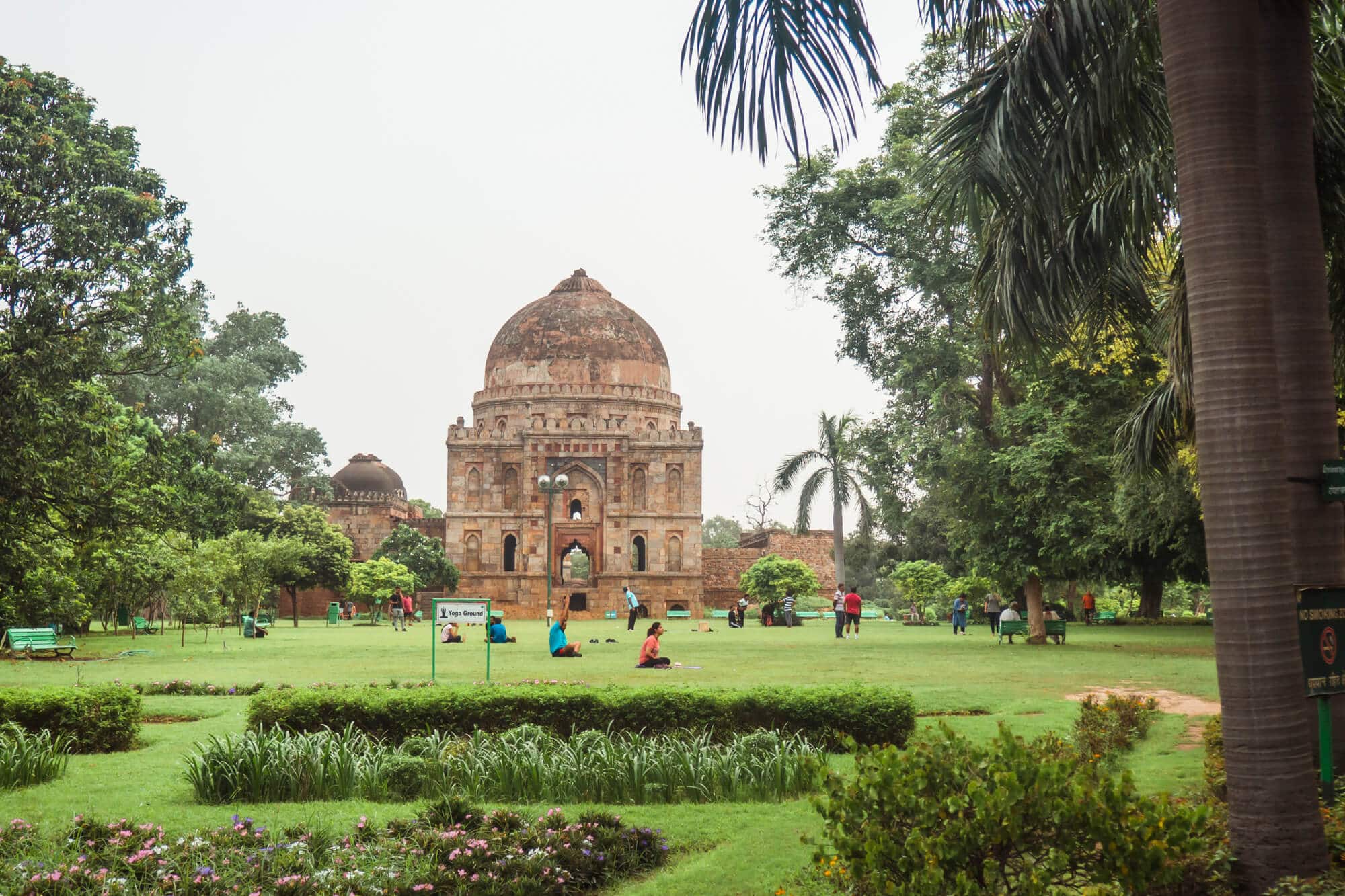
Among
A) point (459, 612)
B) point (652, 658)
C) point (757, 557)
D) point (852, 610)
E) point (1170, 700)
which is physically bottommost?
point (1170, 700)

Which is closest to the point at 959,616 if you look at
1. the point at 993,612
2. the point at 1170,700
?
the point at 993,612

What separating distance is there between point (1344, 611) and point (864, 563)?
5067 cm

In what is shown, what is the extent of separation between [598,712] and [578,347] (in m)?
42.8

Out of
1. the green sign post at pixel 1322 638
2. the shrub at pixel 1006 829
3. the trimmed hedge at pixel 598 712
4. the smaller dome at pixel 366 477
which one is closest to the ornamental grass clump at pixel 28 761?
the trimmed hedge at pixel 598 712

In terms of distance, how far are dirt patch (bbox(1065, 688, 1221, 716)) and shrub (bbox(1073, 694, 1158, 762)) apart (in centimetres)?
74

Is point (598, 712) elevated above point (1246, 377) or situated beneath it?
situated beneath

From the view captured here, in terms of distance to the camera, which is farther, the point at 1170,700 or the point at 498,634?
the point at 498,634

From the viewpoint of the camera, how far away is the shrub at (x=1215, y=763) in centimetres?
598

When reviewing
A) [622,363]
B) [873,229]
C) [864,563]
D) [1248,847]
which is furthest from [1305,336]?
[864,563]

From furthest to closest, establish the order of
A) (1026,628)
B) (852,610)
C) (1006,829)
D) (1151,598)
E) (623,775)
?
(1151,598) → (852,610) → (1026,628) → (623,775) → (1006,829)

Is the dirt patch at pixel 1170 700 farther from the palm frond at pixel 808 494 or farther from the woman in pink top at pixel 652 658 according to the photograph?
the palm frond at pixel 808 494

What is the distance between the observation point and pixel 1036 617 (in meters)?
21.3

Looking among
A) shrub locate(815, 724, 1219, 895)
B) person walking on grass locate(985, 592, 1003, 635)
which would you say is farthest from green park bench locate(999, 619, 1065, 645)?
shrub locate(815, 724, 1219, 895)

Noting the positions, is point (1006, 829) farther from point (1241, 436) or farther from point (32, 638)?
point (32, 638)
